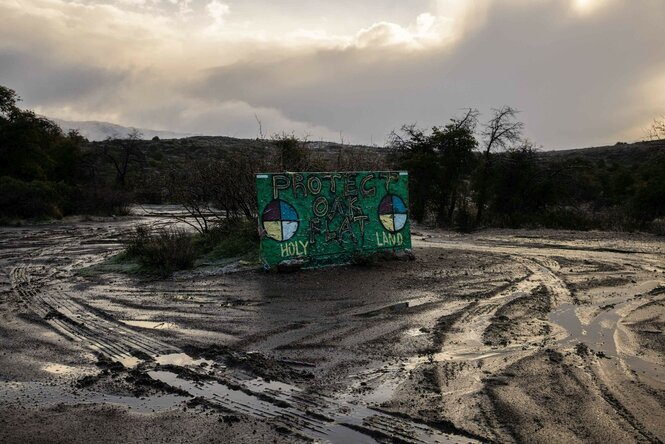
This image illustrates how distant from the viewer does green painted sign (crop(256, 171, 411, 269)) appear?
43.6 ft

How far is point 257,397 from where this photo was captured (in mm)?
5664

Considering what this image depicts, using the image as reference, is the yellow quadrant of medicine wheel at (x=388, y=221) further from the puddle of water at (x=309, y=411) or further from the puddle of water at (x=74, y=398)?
the puddle of water at (x=74, y=398)

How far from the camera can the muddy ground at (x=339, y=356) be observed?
4957mm

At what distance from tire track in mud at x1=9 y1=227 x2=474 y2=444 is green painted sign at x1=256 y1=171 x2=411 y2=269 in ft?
16.1

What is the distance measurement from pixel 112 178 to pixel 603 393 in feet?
210

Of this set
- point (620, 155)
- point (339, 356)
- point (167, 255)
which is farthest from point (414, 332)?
point (620, 155)

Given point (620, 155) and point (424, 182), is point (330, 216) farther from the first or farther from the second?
point (620, 155)

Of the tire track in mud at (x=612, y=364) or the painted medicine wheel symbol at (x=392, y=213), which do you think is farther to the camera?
the painted medicine wheel symbol at (x=392, y=213)

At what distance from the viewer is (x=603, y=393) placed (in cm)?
552

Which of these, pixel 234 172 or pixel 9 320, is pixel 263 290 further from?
pixel 234 172

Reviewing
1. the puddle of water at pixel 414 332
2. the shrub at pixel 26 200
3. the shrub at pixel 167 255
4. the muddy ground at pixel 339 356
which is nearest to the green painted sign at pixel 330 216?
the muddy ground at pixel 339 356

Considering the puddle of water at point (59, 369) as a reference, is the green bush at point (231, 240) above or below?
above

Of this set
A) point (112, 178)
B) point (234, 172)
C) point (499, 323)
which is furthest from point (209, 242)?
point (112, 178)

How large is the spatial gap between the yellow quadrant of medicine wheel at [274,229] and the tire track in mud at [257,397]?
475 cm
